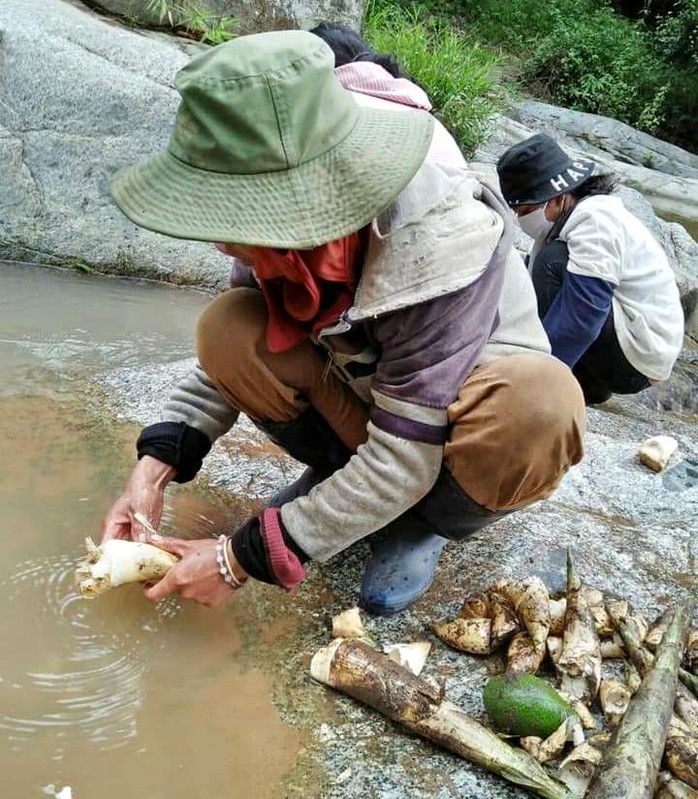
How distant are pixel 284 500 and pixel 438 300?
0.89 m

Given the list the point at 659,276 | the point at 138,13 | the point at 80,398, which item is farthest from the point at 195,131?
the point at 138,13

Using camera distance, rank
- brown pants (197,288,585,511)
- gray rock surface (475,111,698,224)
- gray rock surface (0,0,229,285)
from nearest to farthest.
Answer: brown pants (197,288,585,511), gray rock surface (0,0,229,285), gray rock surface (475,111,698,224)

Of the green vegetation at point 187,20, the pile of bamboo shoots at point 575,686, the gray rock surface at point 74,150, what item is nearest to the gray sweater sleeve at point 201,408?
the pile of bamboo shoots at point 575,686

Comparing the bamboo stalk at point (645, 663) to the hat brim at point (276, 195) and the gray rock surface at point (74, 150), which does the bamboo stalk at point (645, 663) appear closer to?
the hat brim at point (276, 195)

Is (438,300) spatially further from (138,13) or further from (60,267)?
(138,13)

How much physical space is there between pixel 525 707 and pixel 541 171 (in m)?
2.26

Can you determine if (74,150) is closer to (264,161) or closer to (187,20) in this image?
(187,20)

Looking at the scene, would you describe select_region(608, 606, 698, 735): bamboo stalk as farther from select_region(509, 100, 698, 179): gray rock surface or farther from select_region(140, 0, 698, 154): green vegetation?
select_region(140, 0, 698, 154): green vegetation

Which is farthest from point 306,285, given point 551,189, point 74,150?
point 74,150

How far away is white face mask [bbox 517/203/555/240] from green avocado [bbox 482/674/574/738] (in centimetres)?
216

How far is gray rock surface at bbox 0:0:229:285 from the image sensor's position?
4387 mm


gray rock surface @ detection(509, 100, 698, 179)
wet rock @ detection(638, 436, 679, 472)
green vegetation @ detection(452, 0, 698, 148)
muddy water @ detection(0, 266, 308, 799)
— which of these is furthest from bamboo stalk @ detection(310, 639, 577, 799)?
green vegetation @ detection(452, 0, 698, 148)

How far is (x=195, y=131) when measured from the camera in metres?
1.41

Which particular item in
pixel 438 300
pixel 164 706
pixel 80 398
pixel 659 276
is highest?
pixel 438 300
